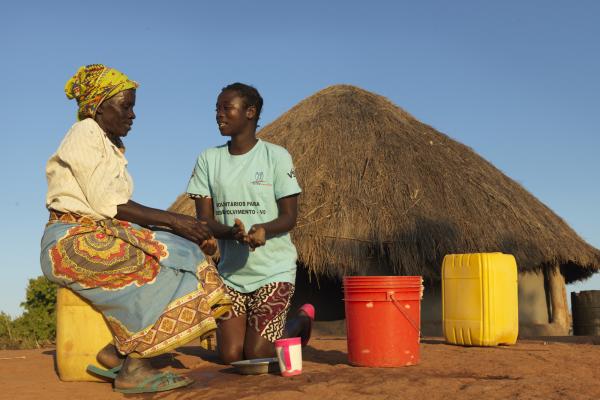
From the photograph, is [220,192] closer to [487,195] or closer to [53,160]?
[53,160]

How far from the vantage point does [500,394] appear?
115 inches

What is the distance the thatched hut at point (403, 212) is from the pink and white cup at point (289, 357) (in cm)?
520

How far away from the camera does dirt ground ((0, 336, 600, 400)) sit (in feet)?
9.87

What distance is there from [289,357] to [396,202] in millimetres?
5994

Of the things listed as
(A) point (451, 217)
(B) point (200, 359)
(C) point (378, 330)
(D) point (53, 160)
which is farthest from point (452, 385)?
(A) point (451, 217)

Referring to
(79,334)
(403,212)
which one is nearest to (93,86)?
(79,334)

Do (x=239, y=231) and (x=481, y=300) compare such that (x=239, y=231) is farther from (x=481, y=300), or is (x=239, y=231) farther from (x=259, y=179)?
(x=481, y=300)

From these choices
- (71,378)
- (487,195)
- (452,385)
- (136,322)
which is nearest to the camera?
(452,385)

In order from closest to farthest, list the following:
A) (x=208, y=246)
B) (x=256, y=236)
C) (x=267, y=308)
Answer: (x=208, y=246) → (x=256, y=236) → (x=267, y=308)

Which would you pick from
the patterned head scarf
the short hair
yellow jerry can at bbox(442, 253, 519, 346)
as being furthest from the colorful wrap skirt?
yellow jerry can at bbox(442, 253, 519, 346)

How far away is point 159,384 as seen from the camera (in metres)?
3.31

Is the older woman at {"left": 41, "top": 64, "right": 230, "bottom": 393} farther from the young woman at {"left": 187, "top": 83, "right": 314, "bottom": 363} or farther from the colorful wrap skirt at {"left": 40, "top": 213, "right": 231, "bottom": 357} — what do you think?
the young woman at {"left": 187, "top": 83, "right": 314, "bottom": 363}

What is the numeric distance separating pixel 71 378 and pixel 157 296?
0.71 metres

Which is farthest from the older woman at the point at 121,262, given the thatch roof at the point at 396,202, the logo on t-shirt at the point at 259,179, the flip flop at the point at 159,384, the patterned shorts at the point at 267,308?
the thatch roof at the point at 396,202
